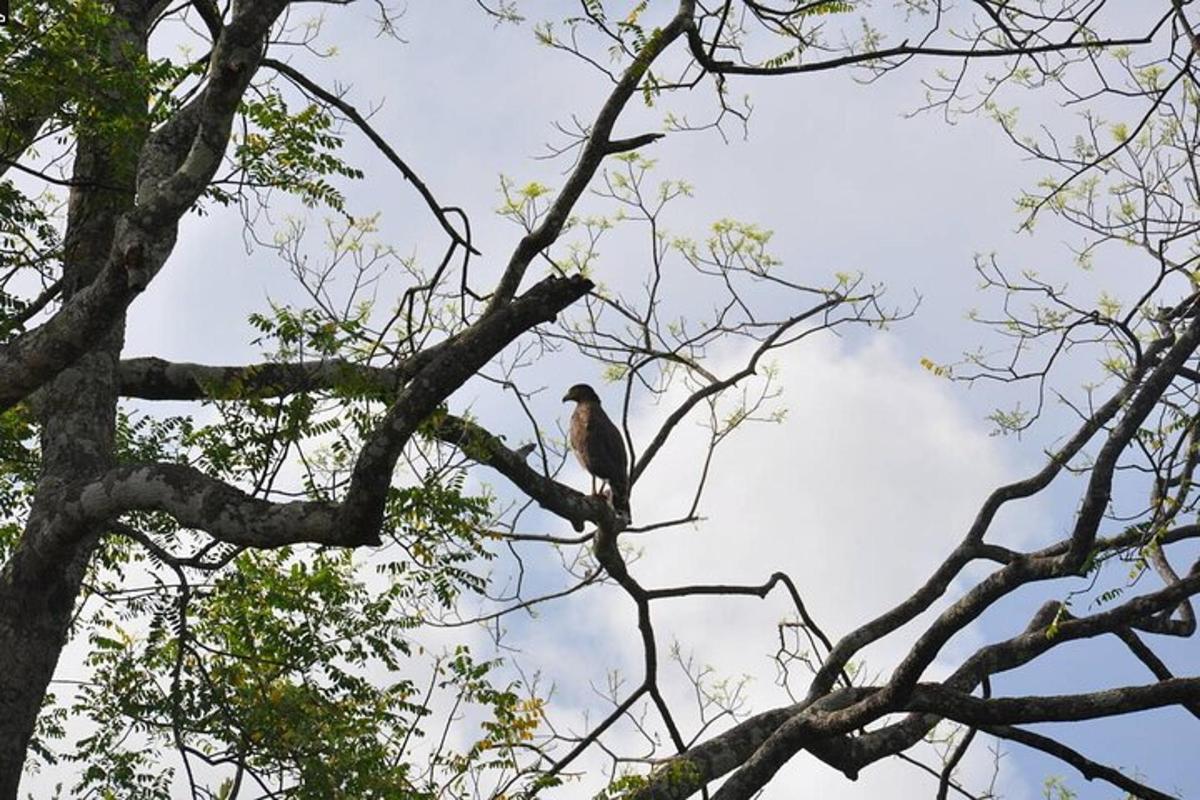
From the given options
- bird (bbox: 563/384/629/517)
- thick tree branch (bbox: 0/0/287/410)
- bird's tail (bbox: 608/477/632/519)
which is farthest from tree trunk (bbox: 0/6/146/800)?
bird (bbox: 563/384/629/517)

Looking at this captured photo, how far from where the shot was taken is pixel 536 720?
7914 mm

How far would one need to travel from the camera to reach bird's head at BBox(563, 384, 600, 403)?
1034 cm

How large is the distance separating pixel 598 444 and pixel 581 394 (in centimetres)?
93

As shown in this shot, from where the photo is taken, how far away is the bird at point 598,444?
366 inches

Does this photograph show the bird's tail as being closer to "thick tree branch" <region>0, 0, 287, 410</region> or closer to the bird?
the bird

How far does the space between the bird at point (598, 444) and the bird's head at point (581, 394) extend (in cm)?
4

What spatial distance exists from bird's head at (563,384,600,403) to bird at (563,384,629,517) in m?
0.04

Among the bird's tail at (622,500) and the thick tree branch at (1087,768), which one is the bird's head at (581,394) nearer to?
the bird's tail at (622,500)

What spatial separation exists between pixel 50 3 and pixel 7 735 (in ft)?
10.1

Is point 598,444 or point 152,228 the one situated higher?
point 598,444

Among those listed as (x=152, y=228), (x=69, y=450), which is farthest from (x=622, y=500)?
(x=152, y=228)

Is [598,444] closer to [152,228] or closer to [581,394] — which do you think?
[581,394]

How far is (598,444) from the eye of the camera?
9.54m

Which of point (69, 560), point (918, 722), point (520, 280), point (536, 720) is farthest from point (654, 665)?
point (69, 560)
